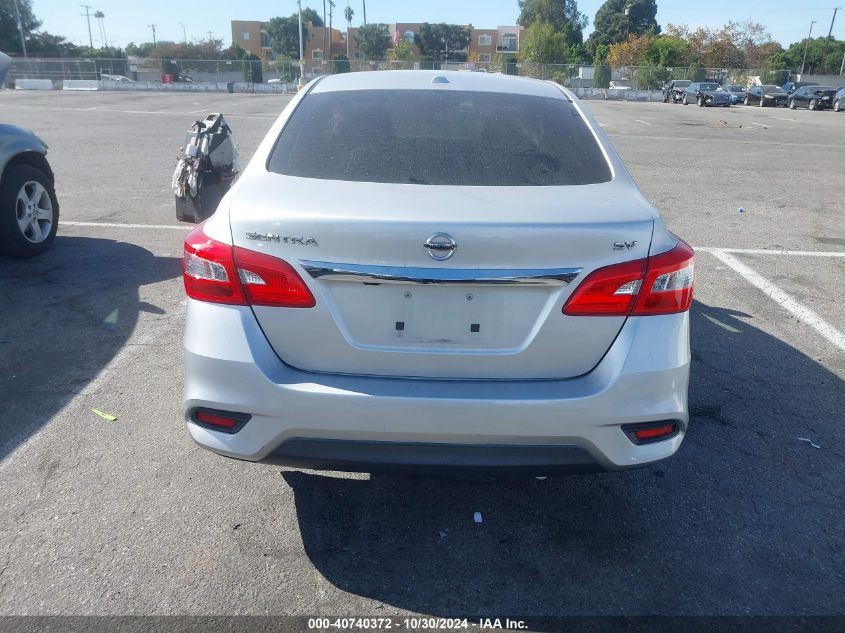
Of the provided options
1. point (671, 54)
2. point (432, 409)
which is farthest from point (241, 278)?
point (671, 54)

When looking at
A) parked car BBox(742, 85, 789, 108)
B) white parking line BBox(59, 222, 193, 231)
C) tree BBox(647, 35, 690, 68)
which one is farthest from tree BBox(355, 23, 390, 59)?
white parking line BBox(59, 222, 193, 231)

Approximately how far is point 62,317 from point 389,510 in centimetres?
333

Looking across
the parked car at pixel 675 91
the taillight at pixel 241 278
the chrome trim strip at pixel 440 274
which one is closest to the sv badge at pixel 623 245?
the chrome trim strip at pixel 440 274

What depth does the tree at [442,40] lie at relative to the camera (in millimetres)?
114375

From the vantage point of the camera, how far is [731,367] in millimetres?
4613

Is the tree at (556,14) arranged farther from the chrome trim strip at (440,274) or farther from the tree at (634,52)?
the chrome trim strip at (440,274)

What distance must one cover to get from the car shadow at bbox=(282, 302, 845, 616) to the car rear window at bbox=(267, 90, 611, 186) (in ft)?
4.44

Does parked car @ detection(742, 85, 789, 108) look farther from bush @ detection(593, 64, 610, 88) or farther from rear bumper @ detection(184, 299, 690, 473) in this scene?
rear bumper @ detection(184, 299, 690, 473)

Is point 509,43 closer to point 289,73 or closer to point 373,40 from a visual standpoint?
point 373,40

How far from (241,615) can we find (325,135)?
1974mm

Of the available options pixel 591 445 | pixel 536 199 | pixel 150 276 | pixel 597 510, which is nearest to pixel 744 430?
pixel 597 510

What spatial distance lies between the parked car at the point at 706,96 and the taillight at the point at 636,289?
151 feet

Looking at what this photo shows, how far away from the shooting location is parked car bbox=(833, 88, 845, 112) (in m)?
39.9

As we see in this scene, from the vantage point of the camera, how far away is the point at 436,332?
244 cm
